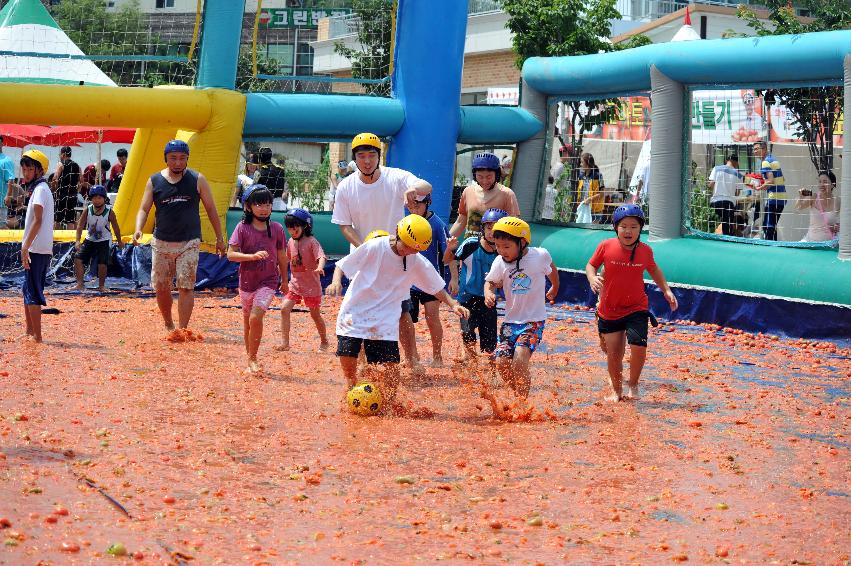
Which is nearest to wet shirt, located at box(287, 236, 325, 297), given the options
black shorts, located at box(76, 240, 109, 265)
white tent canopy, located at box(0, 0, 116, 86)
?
black shorts, located at box(76, 240, 109, 265)

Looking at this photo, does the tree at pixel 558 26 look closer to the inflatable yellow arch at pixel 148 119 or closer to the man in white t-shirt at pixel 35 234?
the inflatable yellow arch at pixel 148 119

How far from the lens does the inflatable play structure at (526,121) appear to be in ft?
44.7

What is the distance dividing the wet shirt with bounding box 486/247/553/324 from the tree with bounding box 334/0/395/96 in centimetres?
946

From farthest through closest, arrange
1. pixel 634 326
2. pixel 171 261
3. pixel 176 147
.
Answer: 1. pixel 171 261
2. pixel 176 147
3. pixel 634 326

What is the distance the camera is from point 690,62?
15.0 m

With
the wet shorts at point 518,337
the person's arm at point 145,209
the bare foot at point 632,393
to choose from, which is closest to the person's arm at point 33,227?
the person's arm at point 145,209

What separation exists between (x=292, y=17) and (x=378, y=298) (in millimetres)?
12103

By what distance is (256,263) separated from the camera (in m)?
10.3

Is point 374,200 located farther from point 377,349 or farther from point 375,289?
point 377,349

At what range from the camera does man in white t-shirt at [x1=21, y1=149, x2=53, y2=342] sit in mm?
11125

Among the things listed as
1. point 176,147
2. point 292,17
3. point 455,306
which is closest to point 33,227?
point 176,147

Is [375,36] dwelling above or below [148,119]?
above

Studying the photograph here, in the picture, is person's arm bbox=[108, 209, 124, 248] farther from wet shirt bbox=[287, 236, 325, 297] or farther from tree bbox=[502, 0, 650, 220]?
tree bbox=[502, 0, 650, 220]

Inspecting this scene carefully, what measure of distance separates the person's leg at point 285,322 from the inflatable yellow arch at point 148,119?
3920mm
